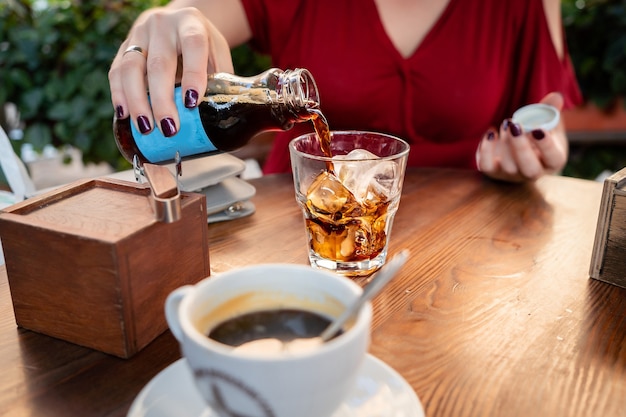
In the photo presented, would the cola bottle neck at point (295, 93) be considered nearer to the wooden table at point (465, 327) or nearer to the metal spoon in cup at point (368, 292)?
the wooden table at point (465, 327)

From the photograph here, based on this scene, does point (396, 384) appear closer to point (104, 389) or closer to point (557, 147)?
point (104, 389)

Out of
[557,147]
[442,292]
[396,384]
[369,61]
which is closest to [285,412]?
[396,384]

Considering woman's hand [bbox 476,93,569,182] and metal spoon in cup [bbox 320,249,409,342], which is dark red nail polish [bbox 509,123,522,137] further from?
metal spoon in cup [bbox 320,249,409,342]

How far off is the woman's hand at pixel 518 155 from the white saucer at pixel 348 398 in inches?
25.8

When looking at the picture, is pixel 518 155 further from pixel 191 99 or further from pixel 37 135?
pixel 37 135

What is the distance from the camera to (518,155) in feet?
3.36

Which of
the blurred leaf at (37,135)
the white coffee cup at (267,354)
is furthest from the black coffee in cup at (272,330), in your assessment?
the blurred leaf at (37,135)

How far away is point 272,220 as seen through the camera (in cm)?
89

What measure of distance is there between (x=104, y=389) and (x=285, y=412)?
0.65 feet

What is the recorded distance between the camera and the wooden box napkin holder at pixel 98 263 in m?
0.52

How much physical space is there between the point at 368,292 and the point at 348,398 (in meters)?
0.12

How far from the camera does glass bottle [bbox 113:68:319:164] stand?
76cm

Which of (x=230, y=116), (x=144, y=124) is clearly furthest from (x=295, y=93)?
(x=144, y=124)

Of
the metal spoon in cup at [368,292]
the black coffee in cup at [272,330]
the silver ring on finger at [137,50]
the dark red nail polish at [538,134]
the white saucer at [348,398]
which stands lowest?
the white saucer at [348,398]
